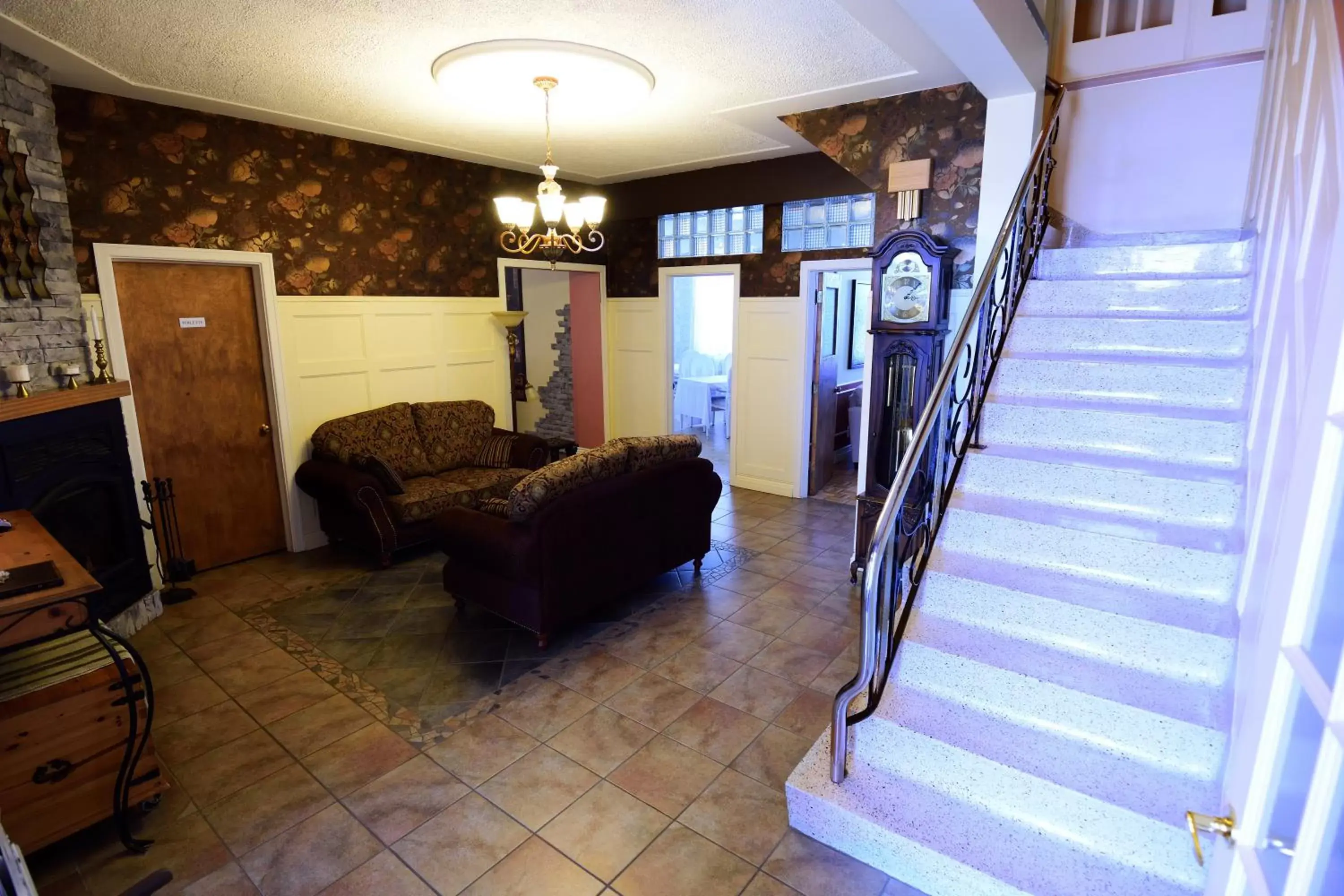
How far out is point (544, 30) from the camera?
2938 mm

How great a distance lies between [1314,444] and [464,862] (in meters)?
2.36

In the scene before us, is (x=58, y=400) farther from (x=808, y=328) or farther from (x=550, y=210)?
(x=808, y=328)

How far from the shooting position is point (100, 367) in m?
3.54

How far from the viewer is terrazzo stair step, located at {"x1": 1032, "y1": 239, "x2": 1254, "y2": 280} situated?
3.13m

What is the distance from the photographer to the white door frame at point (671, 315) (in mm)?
6117

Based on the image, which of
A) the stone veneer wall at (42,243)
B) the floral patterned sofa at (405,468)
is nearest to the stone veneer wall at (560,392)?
the floral patterned sofa at (405,468)

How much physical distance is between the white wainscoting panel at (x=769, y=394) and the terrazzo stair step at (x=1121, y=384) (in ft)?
9.40

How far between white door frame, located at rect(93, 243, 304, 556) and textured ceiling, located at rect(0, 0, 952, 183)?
850 millimetres

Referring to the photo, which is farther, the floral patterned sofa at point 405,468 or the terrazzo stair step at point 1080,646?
the floral patterned sofa at point 405,468

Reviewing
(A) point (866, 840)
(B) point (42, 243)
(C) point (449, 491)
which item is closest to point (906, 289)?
(A) point (866, 840)

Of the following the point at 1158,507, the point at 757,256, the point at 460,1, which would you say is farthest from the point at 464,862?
the point at 757,256

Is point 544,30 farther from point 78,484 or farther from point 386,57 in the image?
point 78,484

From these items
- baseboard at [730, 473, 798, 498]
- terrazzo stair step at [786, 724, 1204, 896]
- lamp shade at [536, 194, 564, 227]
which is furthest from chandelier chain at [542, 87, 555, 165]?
baseboard at [730, 473, 798, 498]

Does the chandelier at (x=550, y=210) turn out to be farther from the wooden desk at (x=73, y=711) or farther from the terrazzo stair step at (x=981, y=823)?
the terrazzo stair step at (x=981, y=823)
